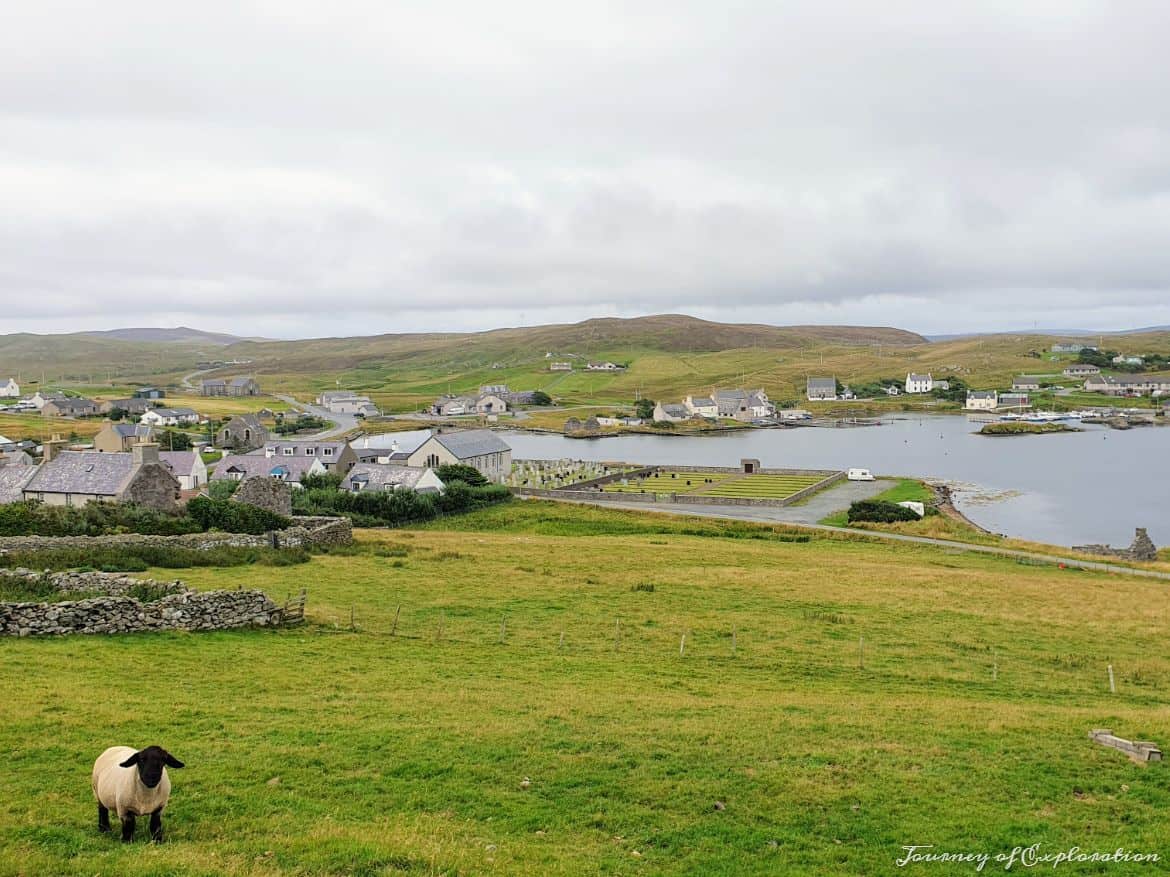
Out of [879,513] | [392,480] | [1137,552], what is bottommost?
[1137,552]

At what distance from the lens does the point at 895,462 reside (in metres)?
116

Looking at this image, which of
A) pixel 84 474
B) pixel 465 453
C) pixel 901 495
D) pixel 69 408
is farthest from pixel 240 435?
pixel 901 495

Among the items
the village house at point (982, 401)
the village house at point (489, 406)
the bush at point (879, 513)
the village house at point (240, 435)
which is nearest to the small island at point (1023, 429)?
the village house at point (982, 401)

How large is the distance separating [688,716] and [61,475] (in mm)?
49031

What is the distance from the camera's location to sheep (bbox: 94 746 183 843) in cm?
955

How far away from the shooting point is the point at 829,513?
70.3 meters

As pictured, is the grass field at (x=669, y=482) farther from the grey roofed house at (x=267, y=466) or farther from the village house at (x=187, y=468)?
the village house at (x=187, y=468)

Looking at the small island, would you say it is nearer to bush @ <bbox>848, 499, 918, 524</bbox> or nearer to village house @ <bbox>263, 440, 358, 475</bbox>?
bush @ <bbox>848, 499, 918, 524</bbox>

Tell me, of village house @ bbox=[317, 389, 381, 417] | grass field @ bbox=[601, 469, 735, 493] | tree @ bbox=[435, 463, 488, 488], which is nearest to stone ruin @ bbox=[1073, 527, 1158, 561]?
grass field @ bbox=[601, 469, 735, 493]

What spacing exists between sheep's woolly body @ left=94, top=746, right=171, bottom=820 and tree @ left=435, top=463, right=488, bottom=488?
64.2 metres

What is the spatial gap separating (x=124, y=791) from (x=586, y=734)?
23.3ft

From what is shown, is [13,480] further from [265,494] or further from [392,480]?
[392,480]

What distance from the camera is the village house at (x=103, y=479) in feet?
148

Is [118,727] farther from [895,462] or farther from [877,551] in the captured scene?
[895,462]
